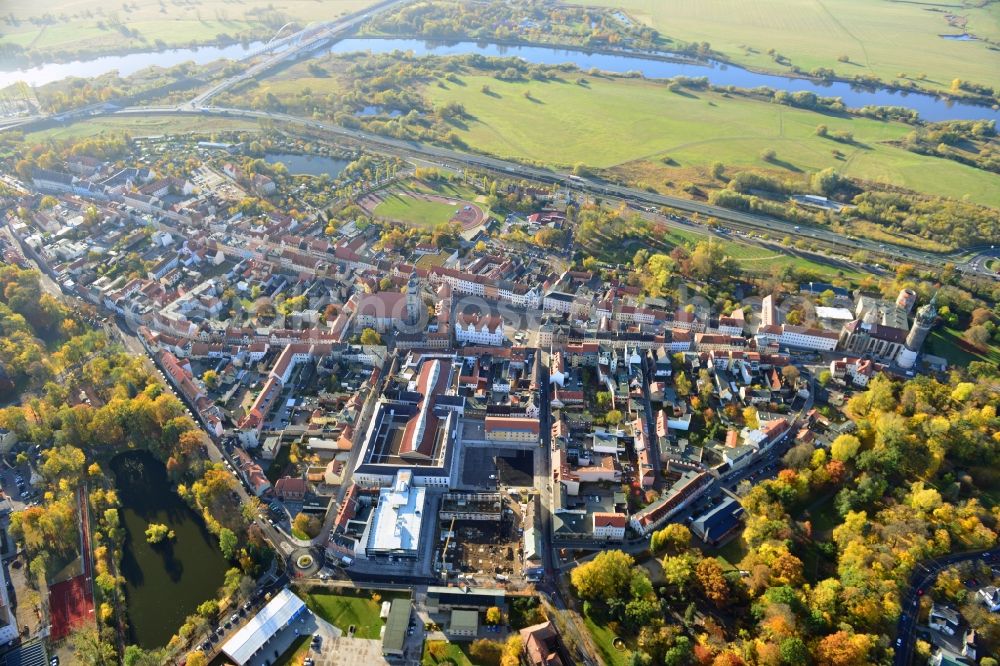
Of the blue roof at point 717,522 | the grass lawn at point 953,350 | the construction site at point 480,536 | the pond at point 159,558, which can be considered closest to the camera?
the pond at point 159,558

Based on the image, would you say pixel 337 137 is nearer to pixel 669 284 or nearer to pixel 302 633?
pixel 669 284

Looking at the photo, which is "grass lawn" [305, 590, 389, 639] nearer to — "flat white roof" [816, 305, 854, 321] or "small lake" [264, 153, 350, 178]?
"flat white roof" [816, 305, 854, 321]

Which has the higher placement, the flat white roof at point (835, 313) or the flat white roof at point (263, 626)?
the flat white roof at point (835, 313)

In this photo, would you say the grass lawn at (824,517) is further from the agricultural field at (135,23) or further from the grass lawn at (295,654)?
the agricultural field at (135,23)

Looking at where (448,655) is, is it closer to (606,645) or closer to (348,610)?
(348,610)

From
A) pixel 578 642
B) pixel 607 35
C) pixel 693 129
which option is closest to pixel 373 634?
pixel 578 642

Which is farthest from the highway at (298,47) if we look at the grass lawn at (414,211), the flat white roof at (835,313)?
the flat white roof at (835,313)
